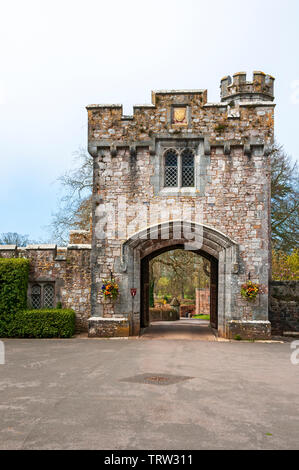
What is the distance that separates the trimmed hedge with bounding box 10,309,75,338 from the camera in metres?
12.3

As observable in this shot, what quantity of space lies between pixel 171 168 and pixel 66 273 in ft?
16.1

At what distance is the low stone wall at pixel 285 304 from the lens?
13.0m

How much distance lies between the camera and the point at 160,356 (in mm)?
9117

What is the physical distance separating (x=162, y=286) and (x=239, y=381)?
120ft

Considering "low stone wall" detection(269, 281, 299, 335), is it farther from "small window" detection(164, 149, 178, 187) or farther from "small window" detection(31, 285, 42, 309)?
"small window" detection(31, 285, 42, 309)

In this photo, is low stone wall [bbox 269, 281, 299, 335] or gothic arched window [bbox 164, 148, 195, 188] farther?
low stone wall [bbox 269, 281, 299, 335]

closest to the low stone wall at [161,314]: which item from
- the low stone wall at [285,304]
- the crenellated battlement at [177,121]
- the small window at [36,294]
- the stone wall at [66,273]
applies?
the stone wall at [66,273]

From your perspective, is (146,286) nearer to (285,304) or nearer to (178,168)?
(178,168)

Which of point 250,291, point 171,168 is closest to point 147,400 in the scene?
point 250,291

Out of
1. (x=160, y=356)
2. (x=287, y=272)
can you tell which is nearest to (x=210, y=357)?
(x=160, y=356)

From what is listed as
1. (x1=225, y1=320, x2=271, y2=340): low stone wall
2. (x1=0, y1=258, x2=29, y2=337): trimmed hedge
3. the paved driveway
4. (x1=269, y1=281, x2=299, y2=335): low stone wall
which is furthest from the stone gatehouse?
the paved driveway

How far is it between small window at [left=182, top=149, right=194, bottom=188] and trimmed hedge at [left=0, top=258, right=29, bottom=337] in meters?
5.88

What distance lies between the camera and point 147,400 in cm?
549

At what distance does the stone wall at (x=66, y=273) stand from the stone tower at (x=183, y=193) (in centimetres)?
79
